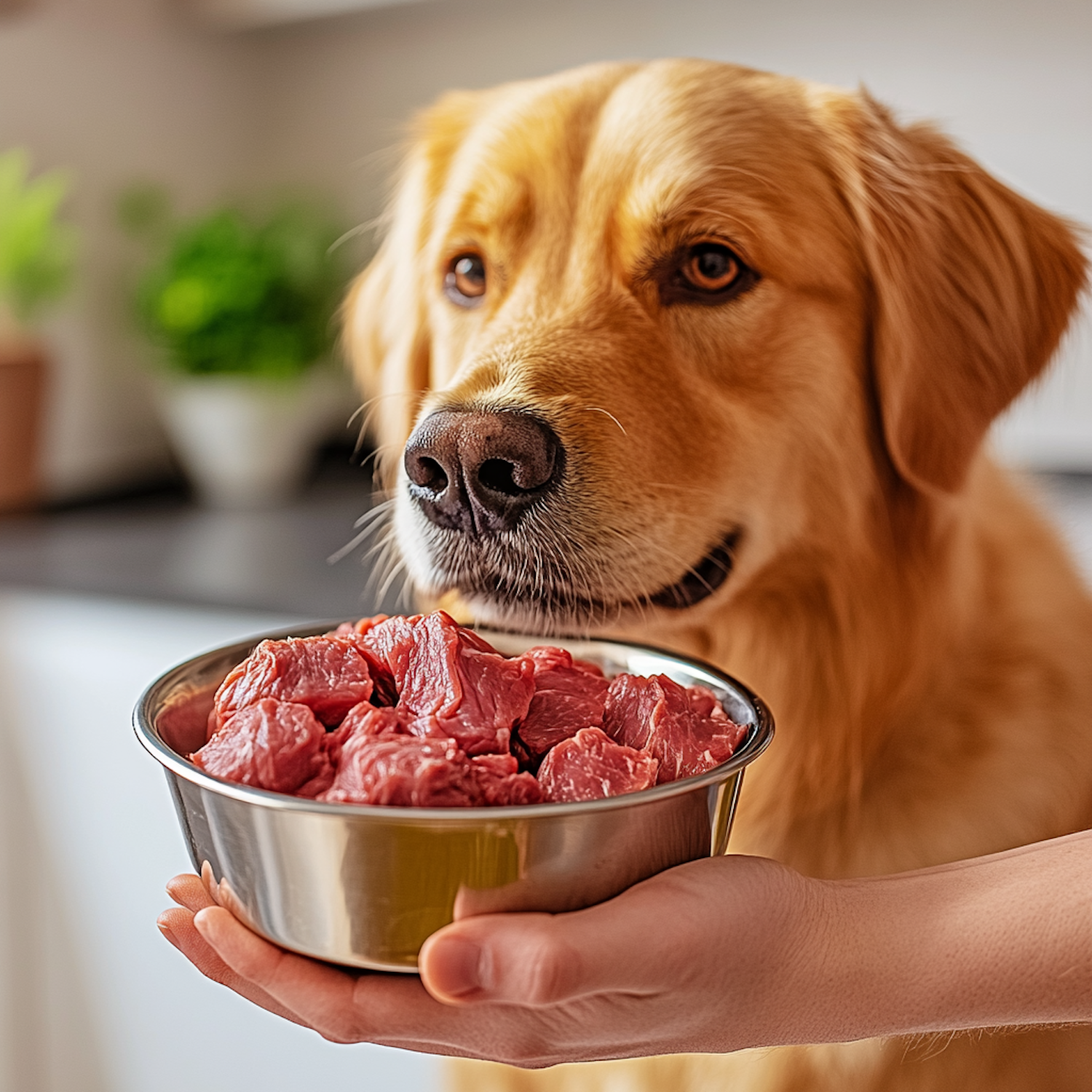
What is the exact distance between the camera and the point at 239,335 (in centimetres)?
248

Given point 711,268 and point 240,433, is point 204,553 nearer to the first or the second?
point 240,433

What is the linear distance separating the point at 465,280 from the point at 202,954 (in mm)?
747

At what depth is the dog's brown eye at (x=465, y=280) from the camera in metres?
1.26

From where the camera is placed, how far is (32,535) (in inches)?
91.4

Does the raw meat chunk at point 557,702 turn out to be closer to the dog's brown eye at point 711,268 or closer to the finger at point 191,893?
the finger at point 191,893

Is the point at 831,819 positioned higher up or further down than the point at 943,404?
further down

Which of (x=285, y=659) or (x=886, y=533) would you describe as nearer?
(x=285, y=659)

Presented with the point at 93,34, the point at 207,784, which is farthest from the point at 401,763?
the point at 93,34

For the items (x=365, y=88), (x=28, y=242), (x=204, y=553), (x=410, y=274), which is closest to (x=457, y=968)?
(x=410, y=274)

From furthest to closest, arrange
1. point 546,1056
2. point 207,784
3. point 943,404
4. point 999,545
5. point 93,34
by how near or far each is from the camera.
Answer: point 93,34 → point 999,545 → point 943,404 → point 546,1056 → point 207,784

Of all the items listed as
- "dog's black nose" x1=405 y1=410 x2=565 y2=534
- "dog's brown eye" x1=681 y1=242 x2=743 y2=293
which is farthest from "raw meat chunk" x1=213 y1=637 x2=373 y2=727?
"dog's brown eye" x1=681 y1=242 x2=743 y2=293

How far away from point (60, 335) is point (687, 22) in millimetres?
1454

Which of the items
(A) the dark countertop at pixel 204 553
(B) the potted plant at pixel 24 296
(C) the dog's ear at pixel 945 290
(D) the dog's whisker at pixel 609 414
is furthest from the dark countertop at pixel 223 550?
(D) the dog's whisker at pixel 609 414

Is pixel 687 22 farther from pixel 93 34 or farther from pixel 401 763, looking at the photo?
pixel 401 763
